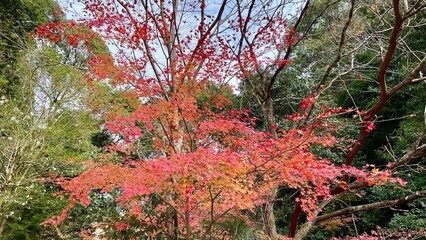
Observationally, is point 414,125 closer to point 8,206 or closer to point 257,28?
point 257,28

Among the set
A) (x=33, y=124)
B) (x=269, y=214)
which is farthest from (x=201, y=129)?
(x=33, y=124)

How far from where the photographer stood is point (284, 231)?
988 cm

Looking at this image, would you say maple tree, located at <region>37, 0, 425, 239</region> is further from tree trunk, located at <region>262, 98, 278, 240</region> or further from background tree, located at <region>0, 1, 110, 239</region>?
background tree, located at <region>0, 1, 110, 239</region>

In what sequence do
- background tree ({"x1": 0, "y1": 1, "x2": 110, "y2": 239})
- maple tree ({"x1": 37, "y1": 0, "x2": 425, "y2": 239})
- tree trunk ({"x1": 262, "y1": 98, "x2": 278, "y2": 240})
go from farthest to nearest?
background tree ({"x1": 0, "y1": 1, "x2": 110, "y2": 239}) → tree trunk ({"x1": 262, "y1": 98, "x2": 278, "y2": 240}) → maple tree ({"x1": 37, "y1": 0, "x2": 425, "y2": 239})

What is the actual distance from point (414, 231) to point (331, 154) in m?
3.26

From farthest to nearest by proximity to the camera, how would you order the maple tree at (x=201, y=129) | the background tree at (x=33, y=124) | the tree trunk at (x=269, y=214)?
the background tree at (x=33, y=124) → the tree trunk at (x=269, y=214) → the maple tree at (x=201, y=129)

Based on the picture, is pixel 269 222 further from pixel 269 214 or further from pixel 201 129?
pixel 201 129

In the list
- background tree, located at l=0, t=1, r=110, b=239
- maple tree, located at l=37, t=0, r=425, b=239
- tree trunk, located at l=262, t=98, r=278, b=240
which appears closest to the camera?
maple tree, located at l=37, t=0, r=425, b=239

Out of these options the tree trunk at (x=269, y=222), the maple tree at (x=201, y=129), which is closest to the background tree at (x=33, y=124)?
the maple tree at (x=201, y=129)

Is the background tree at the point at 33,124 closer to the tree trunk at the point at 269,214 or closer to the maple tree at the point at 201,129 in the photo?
the maple tree at the point at 201,129

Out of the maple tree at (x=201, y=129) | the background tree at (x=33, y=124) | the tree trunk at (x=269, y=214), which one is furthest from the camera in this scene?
the background tree at (x=33, y=124)

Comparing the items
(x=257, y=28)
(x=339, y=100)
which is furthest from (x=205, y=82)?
(x=339, y=100)

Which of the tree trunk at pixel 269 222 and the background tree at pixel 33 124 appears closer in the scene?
the tree trunk at pixel 269 222

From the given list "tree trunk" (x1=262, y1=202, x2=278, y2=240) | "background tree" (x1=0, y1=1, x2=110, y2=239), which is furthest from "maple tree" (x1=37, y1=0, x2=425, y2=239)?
"background tree" (x1=0, y1=1, x2=110, y2=239)
